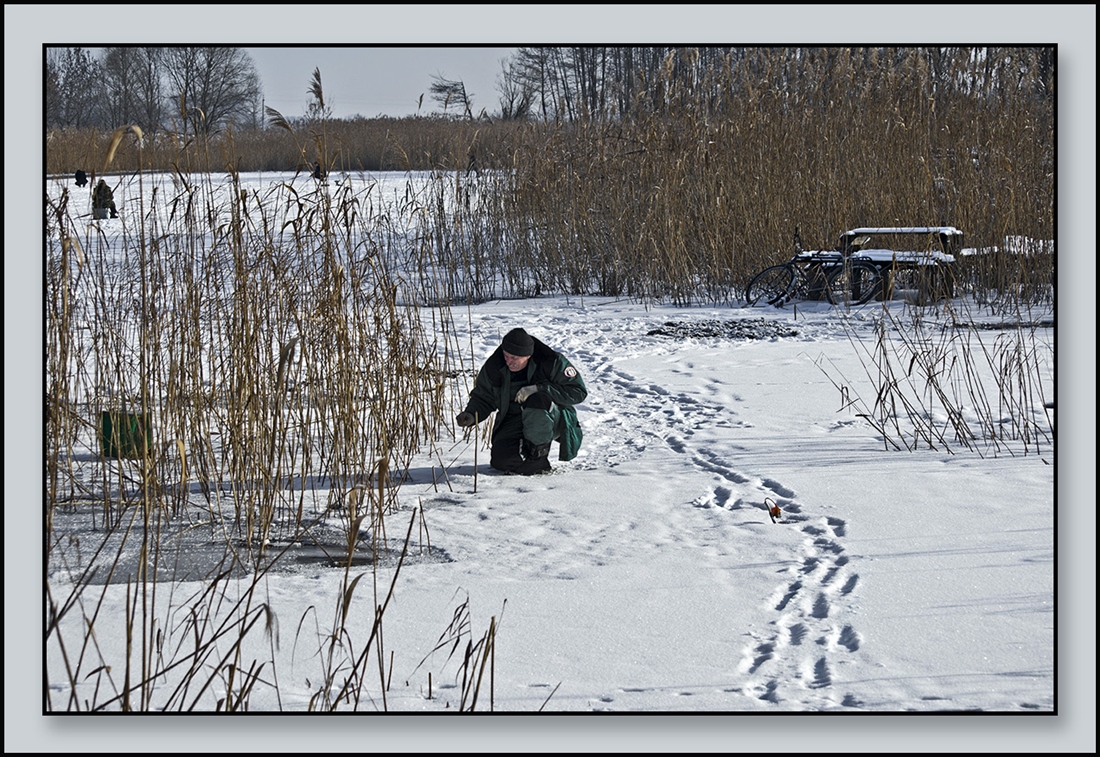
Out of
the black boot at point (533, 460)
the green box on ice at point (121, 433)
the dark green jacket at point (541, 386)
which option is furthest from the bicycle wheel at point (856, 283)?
the green box on ice at point (121, 433)

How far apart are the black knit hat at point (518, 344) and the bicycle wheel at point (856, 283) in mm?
4568

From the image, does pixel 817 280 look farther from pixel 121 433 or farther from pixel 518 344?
pixel 121 433

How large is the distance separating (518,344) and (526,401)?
0.22 metres

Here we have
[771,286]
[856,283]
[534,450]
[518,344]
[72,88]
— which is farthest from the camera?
[771,286]

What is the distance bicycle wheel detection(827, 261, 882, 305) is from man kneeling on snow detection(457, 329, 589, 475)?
14.6 ft

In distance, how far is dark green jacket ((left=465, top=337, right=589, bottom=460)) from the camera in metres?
4.12

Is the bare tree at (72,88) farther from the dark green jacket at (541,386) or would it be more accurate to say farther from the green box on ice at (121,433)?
the dark green jacket at (541,386)

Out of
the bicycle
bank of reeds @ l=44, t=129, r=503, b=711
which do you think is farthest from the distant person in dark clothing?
the bicycle

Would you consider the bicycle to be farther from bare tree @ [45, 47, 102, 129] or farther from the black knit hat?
bare tree @ [45, 47, 102, 129]

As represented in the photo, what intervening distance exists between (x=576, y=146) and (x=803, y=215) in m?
2.11

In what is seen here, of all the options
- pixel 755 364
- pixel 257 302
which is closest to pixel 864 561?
pixel 257 302

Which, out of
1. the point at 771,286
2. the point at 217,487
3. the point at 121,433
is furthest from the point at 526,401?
the point at 771,286

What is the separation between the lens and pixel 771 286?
28.8 ft

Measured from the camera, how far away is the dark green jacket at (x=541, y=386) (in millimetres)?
4117
